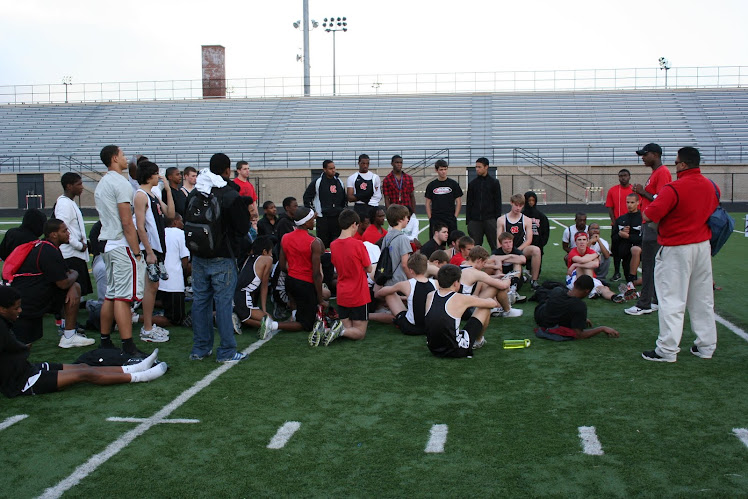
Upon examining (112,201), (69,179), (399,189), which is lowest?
(112,201)

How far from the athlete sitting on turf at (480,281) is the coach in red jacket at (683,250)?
179cm

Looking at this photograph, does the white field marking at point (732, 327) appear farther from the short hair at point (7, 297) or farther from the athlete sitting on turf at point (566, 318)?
the short hair at point (7, 297)

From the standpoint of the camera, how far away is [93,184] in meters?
35.2

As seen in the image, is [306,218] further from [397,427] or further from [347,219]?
[397,427]

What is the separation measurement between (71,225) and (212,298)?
2.03 meters

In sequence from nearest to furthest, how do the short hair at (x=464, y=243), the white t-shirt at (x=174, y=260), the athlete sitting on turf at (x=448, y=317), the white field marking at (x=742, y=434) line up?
the white field marking at (x=742, y=434) → the athlete sitting on turf at (x=448, y=317) → the white t-shirt at (x=174, y=260) → the short hair at (x=464, y=243)

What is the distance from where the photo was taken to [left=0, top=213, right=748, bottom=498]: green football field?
12.7 feet

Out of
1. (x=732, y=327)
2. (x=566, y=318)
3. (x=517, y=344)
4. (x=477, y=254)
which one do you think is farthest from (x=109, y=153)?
(x=732, y=327)

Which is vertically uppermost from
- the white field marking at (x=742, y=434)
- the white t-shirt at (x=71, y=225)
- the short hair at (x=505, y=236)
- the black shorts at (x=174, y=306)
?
the white t-shirt at (x=71, y=225)

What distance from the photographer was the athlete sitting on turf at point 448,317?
6223mm

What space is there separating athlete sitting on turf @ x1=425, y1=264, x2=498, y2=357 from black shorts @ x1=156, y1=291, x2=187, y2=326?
2954 millimetres

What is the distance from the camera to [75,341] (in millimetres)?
6980

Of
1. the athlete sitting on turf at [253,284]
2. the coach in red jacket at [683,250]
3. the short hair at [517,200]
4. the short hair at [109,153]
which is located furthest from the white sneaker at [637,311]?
the short hair at [109,153]

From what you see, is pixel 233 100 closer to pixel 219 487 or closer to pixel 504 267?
pixel 504 267
